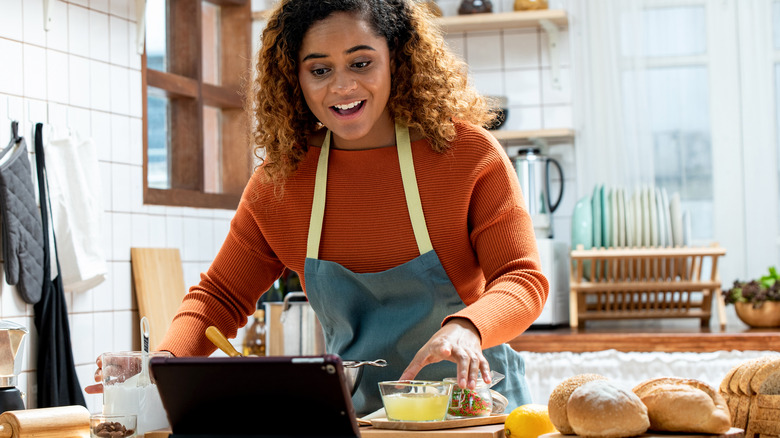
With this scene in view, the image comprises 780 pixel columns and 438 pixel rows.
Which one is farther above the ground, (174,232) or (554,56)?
(554,56)

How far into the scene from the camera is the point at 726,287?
3.58 m

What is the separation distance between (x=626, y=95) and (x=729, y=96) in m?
0.42

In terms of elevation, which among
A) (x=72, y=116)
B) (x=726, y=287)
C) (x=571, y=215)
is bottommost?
(x=726, y=287)

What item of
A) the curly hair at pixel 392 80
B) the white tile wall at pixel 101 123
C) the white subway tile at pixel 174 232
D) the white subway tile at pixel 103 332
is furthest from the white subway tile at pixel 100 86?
the curly hair at pixel 392 80

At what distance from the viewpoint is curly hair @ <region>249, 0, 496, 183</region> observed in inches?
58.0

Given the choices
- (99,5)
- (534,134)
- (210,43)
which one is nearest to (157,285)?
(99,5)

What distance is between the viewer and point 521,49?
376 cm

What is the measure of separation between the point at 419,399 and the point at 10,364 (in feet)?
2.23

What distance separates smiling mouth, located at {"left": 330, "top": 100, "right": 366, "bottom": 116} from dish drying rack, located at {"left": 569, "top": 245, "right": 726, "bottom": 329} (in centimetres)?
197

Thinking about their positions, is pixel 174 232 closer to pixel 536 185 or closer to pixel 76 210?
pixel 76 210

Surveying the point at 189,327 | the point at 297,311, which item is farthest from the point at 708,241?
the point at 189,327

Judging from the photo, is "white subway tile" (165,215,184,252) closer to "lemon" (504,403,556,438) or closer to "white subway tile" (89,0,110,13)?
"white subway tile" (89,0,110,13)

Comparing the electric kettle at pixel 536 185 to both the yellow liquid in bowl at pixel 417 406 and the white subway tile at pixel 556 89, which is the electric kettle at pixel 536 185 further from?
the yellow liquid in bowl at pixel 417 406

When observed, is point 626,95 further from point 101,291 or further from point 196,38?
point 101,291
